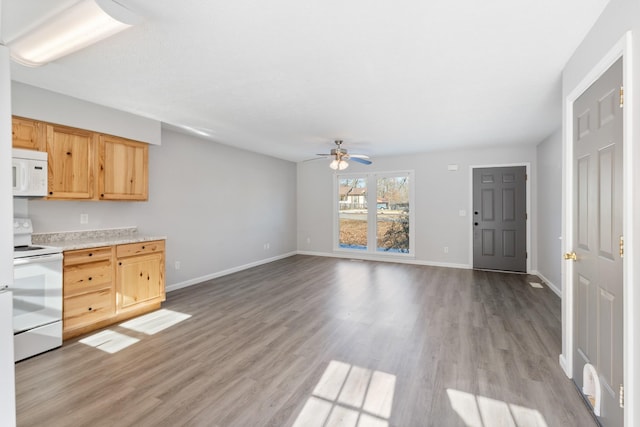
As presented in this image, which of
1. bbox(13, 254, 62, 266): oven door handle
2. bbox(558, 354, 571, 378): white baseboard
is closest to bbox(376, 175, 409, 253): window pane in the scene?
bbox(558, 354, 571, 378): white baseboard

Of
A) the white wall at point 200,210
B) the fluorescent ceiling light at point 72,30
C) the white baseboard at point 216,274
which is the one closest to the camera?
the fluorescent ceiling light at point 72,30

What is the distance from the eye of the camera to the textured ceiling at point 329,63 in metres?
1.83

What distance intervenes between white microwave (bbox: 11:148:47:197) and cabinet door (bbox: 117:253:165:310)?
1.06 m

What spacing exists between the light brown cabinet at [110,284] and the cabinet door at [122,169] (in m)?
0.71

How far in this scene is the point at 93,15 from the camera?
178 cm

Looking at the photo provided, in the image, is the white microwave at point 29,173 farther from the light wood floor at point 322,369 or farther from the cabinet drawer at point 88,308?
the light wood floor at point 322,369

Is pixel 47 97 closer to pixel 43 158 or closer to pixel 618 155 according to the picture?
pixel 43 158

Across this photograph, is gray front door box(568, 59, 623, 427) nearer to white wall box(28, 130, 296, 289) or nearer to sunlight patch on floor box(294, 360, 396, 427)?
sunlight patch on floor box(294, 360, 396, 427)

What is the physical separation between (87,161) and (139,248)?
115cm

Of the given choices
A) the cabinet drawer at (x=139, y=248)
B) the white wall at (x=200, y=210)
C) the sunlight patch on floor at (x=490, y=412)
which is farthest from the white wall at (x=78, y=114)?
the sunlight patch on floor at (x=490, y=412)

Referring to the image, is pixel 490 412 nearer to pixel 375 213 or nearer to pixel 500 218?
pixel 500 218

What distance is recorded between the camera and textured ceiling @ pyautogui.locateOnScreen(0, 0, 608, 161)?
183cm


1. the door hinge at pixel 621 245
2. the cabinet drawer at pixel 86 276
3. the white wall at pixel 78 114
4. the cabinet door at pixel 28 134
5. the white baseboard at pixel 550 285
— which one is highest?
the white wall at pixel 78 114

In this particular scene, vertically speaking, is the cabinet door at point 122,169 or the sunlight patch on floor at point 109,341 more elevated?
the cabinet door at point 122,169
